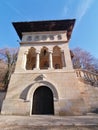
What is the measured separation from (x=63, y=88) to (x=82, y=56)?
1718 centimetres

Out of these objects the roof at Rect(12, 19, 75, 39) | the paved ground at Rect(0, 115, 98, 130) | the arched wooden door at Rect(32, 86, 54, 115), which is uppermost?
the roof at Rect(12, 19, 75, 39)

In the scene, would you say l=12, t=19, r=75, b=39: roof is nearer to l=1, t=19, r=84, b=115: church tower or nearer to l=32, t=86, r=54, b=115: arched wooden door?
l=1, t=19, r=84, b=115: church tower

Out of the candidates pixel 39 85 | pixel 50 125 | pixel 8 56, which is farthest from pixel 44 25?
pixel 8 56

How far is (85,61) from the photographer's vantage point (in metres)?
24.2

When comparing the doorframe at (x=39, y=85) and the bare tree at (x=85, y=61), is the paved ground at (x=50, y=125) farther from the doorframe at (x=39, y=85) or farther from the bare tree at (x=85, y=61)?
the bare tree at (x=85, y=61)

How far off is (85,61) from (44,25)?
14.5 m

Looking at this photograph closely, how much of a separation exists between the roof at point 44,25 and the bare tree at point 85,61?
11490 millimetres

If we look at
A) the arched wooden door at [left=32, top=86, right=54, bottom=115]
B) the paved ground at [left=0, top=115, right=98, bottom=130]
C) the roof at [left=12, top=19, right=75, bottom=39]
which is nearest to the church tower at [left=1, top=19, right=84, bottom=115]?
the arched wooden door at [left=32, top=86, right=54, bottom=115]

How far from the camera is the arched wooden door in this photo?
859cm

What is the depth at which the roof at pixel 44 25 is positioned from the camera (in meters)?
12.9

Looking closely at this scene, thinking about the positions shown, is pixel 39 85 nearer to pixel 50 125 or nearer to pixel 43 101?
pixel 43 101

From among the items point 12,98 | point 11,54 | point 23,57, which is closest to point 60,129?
point 12,98

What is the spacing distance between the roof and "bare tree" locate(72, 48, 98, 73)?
37.7 feet

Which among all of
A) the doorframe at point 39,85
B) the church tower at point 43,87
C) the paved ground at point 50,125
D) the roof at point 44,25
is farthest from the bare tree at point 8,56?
the paved ground at point 50,125
